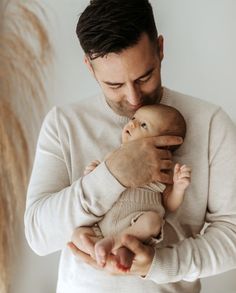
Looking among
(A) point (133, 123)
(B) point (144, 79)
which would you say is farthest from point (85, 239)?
(B) point (144, 79)

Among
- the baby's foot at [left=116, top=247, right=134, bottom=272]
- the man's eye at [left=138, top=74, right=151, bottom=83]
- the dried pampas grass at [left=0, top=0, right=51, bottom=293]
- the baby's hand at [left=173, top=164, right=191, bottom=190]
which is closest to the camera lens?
the baby's foot at [left=116, top=247, right=134, bottom=272]

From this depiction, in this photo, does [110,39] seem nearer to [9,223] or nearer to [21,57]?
[21,57]

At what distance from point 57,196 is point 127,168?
0.18 meters

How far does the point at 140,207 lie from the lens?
1.11 metres

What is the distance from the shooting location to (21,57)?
1912 mm

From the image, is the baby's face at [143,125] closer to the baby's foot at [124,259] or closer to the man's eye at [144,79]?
the man's eye at [144,79]

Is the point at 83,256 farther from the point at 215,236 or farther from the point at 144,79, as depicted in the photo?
the point at 144,79

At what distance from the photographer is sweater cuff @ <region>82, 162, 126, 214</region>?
42.8 inches

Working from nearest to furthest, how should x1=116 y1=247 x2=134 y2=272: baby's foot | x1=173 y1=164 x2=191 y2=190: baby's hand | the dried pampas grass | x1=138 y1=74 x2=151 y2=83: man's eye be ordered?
x1=116 y1=247 x2=134 y2=272: baby's foot → x1=173 y1=164 x2=191 y2=190: baby's hand → x1=138 y1=74 x2=151 y2=83: man's eye → the dried pampas grass

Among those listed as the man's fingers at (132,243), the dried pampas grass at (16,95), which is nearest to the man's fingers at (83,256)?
the man's fingers at (132,243)

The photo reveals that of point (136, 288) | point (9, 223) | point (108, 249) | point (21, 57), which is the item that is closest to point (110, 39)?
point (108, 249)

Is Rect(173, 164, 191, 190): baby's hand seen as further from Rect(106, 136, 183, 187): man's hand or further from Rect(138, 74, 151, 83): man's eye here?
Rect(138, 74, 151, 83): man's eye

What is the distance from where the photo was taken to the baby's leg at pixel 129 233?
0.98 meters

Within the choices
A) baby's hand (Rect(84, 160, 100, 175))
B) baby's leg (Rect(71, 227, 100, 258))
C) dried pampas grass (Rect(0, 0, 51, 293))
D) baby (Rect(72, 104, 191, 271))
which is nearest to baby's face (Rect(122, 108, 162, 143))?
baby (Rect(72, 104, 191, 271))
